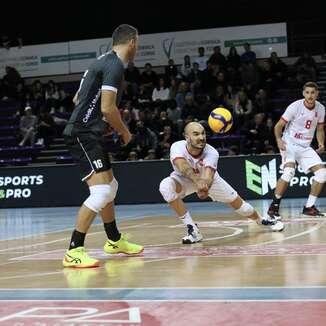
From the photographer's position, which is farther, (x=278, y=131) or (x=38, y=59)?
(x=38, y=59)

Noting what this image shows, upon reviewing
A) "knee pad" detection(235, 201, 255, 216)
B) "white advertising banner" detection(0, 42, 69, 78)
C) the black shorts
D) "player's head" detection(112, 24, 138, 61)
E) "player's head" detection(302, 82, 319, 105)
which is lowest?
"knee pad" detection(235, 201, 255, 216)

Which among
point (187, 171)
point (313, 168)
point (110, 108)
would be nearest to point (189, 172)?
point (187, 171)

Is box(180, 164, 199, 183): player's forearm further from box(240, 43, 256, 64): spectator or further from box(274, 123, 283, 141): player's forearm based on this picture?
box(240, 43, 256, 64): spectator

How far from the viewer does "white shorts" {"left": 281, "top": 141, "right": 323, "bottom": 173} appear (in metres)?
11.0

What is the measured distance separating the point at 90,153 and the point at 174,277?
61.5 inches

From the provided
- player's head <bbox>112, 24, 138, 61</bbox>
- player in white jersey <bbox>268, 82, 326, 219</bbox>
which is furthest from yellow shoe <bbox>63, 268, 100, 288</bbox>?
player in white jersey <bbox>268, 82, 326, 219</bbox>

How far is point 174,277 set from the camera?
588cm

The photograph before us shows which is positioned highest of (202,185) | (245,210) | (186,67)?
(186,67)

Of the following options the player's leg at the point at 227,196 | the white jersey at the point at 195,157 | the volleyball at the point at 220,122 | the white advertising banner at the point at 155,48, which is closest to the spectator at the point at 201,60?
the white advertising banner at the point at 155,48

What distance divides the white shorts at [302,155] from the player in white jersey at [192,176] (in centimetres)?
265

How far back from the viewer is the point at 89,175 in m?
6.82

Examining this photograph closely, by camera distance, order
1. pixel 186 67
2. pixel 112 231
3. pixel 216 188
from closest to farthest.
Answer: pixel 112 231
pixel 216 188
pixel 186 67

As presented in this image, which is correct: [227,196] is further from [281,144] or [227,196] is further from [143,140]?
[143,140]

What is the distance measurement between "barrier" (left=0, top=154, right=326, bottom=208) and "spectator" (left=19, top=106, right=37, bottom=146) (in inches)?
157
